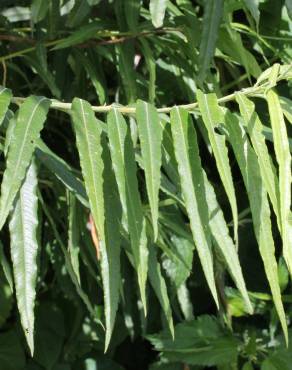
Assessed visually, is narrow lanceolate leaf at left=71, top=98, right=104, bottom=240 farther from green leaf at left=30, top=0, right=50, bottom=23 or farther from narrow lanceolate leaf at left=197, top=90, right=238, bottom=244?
green leaf at left=30, top=0, right=50, bottom=23

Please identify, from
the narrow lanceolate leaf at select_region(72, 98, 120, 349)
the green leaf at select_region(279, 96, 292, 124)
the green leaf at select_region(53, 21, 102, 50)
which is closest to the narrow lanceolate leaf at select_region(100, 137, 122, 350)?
the narrow lanceolate leaf at select_region(72, 98, 120, 349)

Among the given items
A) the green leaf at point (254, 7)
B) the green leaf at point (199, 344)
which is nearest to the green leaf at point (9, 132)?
the green leaf at point (254, 7)

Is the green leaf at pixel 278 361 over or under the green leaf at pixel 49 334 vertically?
under

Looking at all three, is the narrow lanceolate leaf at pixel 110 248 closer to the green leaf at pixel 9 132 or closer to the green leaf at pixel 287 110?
the green leaf at pixel 9 132

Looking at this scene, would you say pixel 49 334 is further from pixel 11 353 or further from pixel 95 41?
pixel 95 41

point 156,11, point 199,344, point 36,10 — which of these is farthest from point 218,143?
point 199,344

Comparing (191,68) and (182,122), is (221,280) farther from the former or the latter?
(182,122)

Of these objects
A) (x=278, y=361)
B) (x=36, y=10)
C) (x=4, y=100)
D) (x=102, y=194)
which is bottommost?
(x=278, y=361)
